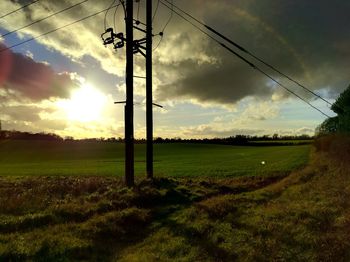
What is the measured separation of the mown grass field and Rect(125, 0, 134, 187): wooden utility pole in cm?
145

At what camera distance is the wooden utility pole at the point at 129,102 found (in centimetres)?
2303

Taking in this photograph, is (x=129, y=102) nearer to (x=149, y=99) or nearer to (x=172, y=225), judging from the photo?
(x=149, y=99)

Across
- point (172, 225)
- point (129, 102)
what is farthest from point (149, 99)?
point (172, 225)

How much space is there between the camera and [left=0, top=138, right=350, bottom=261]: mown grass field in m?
10.5

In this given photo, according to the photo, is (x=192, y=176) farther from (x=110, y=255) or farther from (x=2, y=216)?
(x=110, y=255)

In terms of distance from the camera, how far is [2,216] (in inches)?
619

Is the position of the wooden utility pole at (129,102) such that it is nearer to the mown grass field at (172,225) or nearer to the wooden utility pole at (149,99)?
the mown grass field at (172,225)

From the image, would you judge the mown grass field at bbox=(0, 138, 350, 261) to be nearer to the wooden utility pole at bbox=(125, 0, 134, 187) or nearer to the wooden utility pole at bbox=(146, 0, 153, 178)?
the wooden utility pole at bbox=(125, 0, 134, 187)

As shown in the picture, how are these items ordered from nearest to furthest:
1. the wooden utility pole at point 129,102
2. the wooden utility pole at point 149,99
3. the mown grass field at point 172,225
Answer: the mown grass field at point 172,225, the wooden utility pole at point 129,102, the wooden utility pole at point 149,99

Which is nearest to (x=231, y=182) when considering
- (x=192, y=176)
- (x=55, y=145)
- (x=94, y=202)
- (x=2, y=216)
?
(x=192, y=176)

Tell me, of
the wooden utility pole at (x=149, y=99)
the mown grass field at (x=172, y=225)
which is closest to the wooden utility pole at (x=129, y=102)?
the mown grass field at (x=172, y=225)

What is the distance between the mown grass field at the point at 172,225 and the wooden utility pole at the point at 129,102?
1.45 meters

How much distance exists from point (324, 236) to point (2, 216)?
11.0 m

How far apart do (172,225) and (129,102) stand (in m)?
10.6
